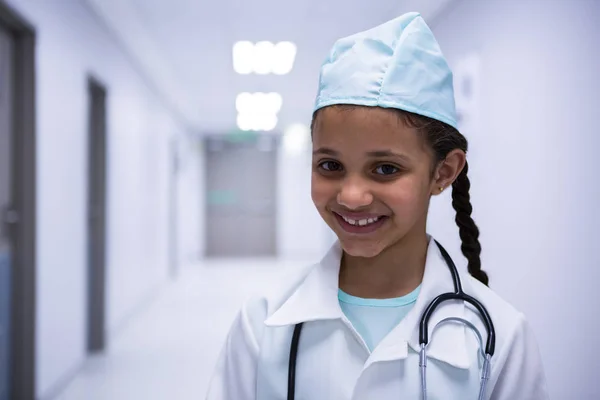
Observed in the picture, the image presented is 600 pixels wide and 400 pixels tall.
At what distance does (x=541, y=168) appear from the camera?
151 centimetres

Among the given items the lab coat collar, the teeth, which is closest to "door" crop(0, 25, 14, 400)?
the lab coat collar

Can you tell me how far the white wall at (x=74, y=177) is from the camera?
2572 millimetres

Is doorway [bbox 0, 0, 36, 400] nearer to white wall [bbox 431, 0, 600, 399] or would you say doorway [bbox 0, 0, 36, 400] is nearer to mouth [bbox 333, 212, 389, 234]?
white wall [bbox 431, 0, 600, 399]

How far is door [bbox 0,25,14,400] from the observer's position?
92.0 inches

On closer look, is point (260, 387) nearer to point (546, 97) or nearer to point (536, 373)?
point (536, 373)

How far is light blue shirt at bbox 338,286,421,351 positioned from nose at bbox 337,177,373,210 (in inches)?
8.2

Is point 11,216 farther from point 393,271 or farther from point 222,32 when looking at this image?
point 393,271

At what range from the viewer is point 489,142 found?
1649 mm

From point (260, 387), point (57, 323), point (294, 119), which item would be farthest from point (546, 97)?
point (294, 119)

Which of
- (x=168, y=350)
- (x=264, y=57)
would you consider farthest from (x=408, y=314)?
(x=264, y=57)

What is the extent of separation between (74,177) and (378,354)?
9.05ft

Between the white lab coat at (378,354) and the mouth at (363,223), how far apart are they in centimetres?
13

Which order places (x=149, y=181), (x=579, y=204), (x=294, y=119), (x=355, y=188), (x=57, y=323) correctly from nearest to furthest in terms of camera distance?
(x=355, y=188) → (x=579, y=204) → (x=57, y=323) → (x=149, y=181) → (x=294, y=119)

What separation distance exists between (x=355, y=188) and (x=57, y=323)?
2606 millimetres
